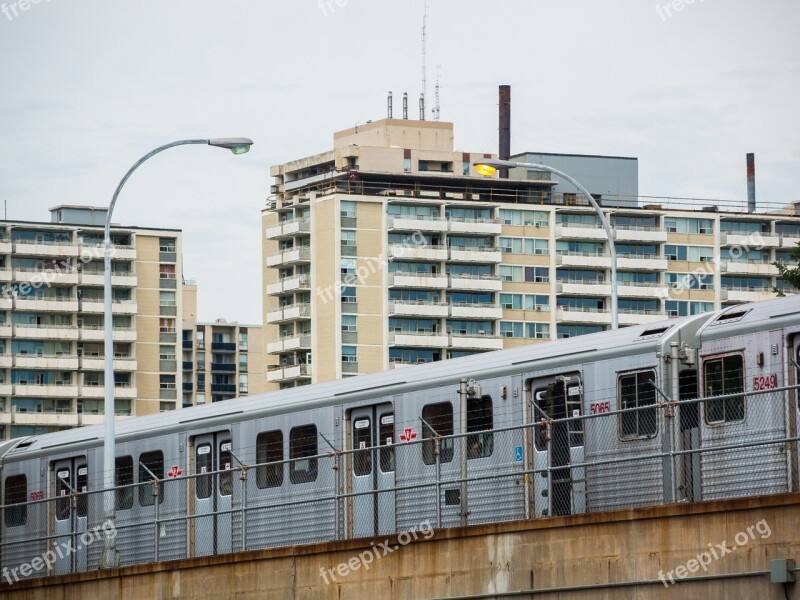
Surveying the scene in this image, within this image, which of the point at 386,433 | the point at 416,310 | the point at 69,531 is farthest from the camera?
the point at 416,310

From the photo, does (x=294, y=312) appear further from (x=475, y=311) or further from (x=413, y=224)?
(x=475, y=311)

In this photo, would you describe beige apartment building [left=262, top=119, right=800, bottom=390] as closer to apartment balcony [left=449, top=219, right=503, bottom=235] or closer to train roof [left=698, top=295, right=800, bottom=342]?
apartment balcony [left=449, top=219, right=503, bottom=235]

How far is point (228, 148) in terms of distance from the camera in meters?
34.2

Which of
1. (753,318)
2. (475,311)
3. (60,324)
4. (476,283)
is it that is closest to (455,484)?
(753,318)

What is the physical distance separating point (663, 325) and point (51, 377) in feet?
405

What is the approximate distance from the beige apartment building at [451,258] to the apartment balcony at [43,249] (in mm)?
16755

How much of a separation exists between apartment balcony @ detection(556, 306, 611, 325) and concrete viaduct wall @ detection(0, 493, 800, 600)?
378 ft

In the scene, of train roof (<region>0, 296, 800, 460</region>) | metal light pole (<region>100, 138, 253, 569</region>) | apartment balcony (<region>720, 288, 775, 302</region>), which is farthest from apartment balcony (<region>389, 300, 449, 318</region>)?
metal light pole (<region>100, 138, 253, 569</region>)

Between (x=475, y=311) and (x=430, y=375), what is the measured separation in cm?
11025

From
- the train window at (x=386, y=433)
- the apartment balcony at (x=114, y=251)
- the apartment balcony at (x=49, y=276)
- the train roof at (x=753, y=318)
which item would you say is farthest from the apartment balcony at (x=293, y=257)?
the train roof at (x=753, y=318)

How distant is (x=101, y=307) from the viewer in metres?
145

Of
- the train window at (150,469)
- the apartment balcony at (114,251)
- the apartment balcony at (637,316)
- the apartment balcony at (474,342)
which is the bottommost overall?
the train window at (150,469)

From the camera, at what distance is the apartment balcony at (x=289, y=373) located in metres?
138

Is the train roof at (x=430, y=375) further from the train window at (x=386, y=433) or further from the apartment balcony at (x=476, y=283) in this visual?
the apartment balcony at (x=476, y=283)
